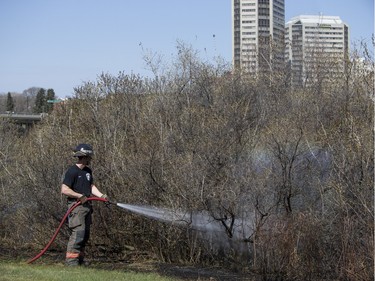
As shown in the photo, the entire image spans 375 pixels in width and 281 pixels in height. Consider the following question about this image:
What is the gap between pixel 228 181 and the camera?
11766mm

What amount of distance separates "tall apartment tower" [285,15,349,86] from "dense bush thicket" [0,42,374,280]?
165 inches

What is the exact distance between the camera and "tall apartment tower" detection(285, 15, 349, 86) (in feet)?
65.0

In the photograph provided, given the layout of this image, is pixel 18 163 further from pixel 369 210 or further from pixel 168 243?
pixel 369 210

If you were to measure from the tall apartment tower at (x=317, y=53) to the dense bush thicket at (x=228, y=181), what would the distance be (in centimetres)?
420

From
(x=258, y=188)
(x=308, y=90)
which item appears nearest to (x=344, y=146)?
(x=258, y=188)

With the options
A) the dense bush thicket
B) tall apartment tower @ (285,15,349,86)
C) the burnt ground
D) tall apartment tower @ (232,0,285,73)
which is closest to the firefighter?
the burnt ground

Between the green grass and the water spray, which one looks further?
the water spray

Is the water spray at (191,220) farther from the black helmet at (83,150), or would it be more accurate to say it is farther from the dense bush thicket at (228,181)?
the black helmet at (83,150)

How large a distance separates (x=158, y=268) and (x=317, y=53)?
1665 centimetres

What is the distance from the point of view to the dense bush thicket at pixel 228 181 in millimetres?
10234

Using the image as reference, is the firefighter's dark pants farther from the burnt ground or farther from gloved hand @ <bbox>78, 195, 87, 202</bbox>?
the burnt ground

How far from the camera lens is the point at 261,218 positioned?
11.2 meters

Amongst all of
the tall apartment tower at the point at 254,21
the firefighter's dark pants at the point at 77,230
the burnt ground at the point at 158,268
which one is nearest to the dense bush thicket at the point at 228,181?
the burnt ground at the point at 158,268

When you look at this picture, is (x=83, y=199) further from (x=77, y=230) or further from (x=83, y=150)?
(x=83, y=150)
